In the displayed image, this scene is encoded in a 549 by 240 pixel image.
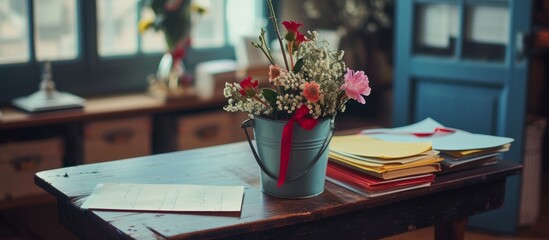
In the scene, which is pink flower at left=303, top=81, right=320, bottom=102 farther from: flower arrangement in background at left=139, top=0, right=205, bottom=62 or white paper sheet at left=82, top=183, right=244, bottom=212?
flower arrangement in background at left=139, top=0, right=205, bottom=62

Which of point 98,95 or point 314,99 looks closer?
point 314,99

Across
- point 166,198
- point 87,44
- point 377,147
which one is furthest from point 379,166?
point 87,44

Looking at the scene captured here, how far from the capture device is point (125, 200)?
215 centimetres

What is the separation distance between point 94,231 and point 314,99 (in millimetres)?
682

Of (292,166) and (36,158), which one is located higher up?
(292,166)

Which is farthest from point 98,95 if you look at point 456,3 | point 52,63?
point 456,3

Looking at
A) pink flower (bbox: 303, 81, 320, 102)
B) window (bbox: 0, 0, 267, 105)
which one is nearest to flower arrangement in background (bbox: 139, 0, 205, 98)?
window (bbox: 0, 0, 267, 105)

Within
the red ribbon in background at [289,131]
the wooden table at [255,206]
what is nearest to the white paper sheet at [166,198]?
the wooden table at [255,206]

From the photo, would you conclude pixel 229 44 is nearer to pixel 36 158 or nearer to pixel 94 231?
pixel 36 158

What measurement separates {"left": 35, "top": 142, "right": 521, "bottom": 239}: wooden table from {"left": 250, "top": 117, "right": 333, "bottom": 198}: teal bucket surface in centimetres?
3

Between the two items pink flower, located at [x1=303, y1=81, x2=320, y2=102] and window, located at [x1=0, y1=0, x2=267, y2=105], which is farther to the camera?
window, located at [x1=0, y1=0, x2=267, y2=105]

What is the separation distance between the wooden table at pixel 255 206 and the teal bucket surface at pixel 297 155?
34 mm

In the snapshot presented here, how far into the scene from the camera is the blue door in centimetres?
384

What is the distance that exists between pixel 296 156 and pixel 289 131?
8cm
